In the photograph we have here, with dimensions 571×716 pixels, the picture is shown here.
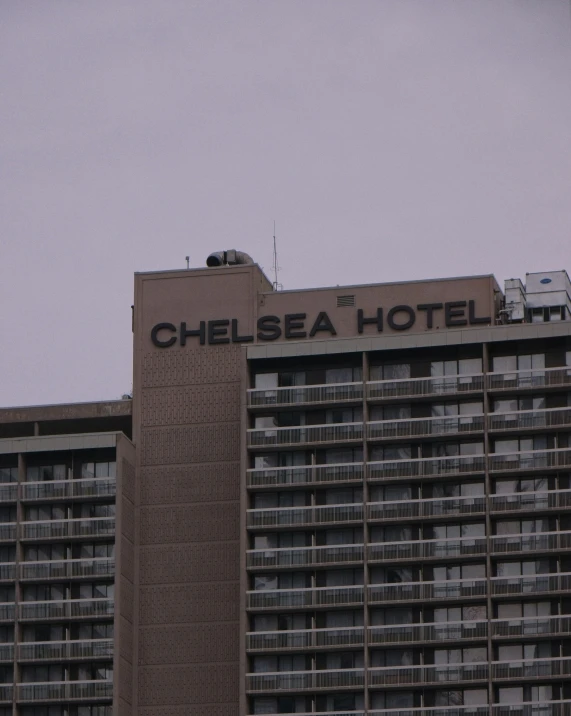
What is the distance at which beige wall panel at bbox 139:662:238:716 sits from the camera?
163m

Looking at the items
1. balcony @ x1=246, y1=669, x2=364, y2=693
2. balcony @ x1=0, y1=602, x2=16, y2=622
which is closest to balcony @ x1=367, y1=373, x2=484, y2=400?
balcony @ x1=246, y1=669, x2=364, y2=693

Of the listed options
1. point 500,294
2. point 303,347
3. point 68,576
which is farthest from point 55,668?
point 500,294

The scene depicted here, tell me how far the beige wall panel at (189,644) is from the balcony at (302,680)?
13.9 feet

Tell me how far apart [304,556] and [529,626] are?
60.7 ft

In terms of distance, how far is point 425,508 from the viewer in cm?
16150

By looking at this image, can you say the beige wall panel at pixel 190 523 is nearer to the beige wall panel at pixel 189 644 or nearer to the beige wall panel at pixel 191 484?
the beige wall panel at pixel 191 484

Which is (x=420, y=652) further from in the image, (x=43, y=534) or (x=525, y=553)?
(x=43, y=534)

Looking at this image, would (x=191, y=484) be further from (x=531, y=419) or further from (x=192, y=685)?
(x=531, y=419)

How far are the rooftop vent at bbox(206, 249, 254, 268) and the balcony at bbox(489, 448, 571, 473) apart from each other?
99.0ft

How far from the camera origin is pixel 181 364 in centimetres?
17088

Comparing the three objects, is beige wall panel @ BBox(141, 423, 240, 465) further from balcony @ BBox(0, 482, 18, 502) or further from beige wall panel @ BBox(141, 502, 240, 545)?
balcony @ BBox(0, 482, 18, 502)

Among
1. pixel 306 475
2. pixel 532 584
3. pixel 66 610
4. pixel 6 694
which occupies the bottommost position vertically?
pixel 6 694

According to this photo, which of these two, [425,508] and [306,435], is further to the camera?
[306,435]

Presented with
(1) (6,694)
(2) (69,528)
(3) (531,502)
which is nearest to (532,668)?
(3) (531,502)
